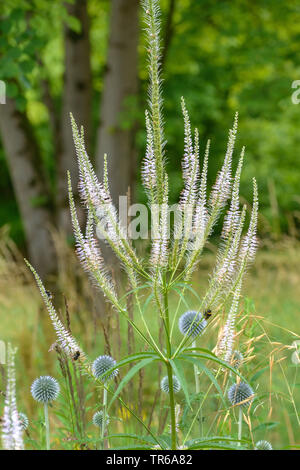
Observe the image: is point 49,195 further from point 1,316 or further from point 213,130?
point 213,130

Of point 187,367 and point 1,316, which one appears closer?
point 187,367

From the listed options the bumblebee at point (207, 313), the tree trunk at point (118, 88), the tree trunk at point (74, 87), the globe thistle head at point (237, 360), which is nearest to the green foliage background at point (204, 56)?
the tree trunk at point (118, 88)

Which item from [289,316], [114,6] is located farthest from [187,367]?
[114,6]

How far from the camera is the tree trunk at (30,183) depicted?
7.84 meters

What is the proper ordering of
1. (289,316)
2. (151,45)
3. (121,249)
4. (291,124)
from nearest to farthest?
(151,45)
(121,249)
(289,316)
(291,124)

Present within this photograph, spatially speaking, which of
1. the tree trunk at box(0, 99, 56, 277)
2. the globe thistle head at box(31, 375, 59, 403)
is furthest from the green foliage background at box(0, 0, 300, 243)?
the globe thistle head at box(31, 375, 59, 403)

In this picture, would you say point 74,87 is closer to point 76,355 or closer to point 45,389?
point 45,389

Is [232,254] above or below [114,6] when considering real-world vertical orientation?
below

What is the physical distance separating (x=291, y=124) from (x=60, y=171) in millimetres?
15109

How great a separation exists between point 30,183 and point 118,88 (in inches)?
75.2

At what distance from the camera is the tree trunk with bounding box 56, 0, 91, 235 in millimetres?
7973

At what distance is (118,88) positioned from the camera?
7.78 meters

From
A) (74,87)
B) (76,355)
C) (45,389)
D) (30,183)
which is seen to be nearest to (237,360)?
(76,355)

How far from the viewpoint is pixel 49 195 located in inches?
329
